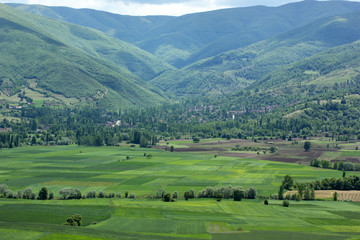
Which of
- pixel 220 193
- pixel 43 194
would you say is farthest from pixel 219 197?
pixel 43 194

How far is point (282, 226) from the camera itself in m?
89.9

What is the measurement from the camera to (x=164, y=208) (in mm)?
103750

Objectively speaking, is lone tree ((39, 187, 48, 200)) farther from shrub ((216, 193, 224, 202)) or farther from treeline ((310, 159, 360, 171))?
treeline ((310, 159, 360, 171))

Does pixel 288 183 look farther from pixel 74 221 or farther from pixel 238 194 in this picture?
pixel 74 221

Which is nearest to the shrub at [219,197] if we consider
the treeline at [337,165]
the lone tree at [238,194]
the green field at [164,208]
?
the green field at [164,208]

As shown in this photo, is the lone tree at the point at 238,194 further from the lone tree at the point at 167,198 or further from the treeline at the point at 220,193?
the lone tree at the point at 167,198

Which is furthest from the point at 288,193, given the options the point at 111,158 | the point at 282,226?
the point at 111,158

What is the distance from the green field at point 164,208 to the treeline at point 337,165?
6.59 meters

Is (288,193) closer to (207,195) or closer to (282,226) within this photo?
(207,195)

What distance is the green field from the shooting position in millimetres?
83938

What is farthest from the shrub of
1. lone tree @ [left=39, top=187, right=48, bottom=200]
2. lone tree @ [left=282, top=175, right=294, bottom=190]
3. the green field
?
lone tree @ [left=39, top=187, right=48, bottom=200]

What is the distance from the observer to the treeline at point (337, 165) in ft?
531

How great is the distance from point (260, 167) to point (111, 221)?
89618mm

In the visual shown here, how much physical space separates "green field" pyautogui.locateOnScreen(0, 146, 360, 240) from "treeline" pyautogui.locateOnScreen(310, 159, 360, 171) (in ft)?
21.6
